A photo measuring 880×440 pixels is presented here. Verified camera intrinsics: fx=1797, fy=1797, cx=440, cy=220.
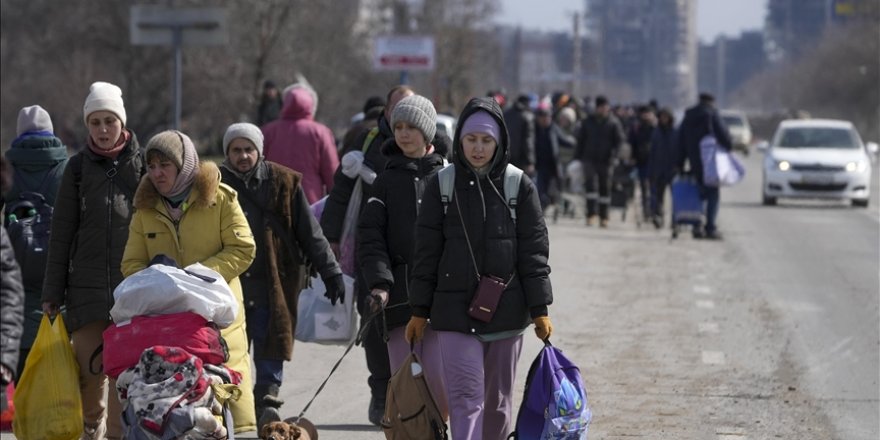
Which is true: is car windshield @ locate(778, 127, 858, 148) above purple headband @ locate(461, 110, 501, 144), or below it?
below

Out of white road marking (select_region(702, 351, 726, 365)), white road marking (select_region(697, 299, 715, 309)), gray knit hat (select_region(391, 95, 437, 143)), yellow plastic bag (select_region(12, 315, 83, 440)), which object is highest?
gray knit hat (select_region(391, 95, 437, 143))

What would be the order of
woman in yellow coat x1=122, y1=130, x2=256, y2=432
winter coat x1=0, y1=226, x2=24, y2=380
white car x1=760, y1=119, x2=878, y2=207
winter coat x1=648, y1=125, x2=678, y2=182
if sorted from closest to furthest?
winter coat x1=0, y1=226, x2=24, y2=380 < woman in yellow coat x1=122, y1=130, x2=256, y2=432 < winter coat x1=648, y1=125, x2=678, y2=182 < white car x1=760, y1=119, x2=878, y2=207

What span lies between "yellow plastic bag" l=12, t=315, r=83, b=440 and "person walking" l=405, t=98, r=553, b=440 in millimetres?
1609

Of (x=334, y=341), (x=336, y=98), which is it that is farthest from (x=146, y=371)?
(x=336, y=98)

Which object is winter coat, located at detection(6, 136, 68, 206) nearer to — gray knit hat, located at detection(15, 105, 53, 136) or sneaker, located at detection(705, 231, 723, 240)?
gray knit hat, located at detection(15, 105, 53, 136)

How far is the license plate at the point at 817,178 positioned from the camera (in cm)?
3005

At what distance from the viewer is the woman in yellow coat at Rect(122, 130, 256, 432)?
7512 mm

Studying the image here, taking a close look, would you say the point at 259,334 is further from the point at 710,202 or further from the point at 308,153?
the point at 710,202

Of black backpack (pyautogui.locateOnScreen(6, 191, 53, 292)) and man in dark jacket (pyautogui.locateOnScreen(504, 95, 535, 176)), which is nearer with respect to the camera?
black backpack (pyautogui.locateOnScreen(6, 191, 53, 292))

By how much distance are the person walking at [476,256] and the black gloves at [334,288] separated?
1324 millimetres

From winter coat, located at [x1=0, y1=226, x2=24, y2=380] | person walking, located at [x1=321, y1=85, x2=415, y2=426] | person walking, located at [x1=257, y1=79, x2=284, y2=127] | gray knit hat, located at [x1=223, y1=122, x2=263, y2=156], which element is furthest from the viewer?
person walking, located at [x1=257, y1=79, x2=284, y2=127]

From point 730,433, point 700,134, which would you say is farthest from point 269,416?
point 700,134

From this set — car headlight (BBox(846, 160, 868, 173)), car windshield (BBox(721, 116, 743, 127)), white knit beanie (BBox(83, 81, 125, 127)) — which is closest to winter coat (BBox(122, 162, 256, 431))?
white knit beanie (BBox(83, 81, 125, 127))

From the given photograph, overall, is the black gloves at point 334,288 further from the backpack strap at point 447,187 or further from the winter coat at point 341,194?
the backpack strap at point 447,187
